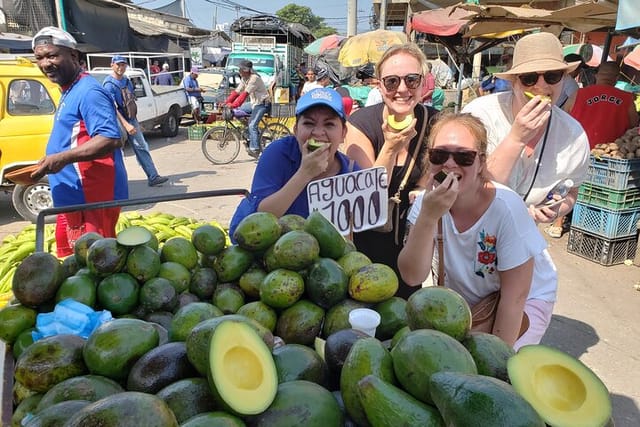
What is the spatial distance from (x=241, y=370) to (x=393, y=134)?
1854mm

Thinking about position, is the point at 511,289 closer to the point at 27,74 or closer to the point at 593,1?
the point at 593,1

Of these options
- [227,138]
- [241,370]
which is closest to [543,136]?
[241,370]

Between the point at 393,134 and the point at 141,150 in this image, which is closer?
the point at 393,134

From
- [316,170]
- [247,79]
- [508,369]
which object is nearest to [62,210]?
[316,170]

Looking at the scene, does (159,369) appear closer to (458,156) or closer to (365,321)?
(365,321)

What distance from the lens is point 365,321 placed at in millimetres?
1366

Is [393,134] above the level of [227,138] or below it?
above

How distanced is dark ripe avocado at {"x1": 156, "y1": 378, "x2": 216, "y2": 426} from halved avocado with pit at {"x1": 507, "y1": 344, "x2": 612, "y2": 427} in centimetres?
65

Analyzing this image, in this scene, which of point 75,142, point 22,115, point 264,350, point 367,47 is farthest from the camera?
point 367,47

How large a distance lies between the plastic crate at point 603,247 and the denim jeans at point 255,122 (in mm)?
7483

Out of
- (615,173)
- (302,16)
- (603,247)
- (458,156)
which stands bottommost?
(603,247)

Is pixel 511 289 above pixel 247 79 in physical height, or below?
below

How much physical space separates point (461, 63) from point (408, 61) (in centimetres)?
941

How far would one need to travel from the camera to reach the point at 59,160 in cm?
313
